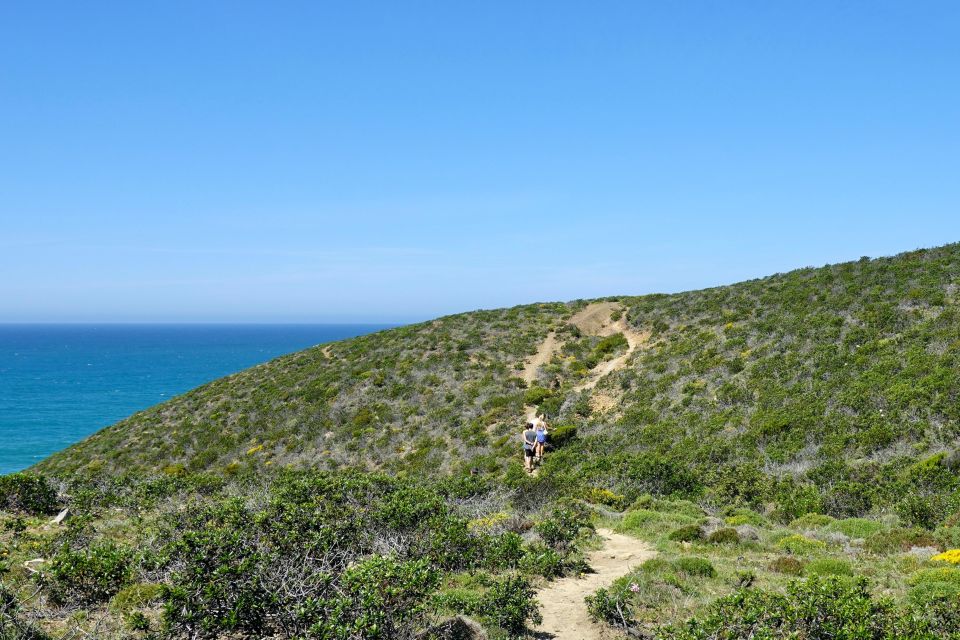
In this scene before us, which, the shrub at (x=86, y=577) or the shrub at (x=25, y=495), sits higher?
the shrub at (x=86, y=577)

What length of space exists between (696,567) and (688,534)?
2.90 metres

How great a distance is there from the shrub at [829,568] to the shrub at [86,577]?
38.9ft

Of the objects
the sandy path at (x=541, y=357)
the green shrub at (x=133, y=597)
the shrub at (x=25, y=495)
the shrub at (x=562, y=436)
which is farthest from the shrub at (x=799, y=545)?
the sandy path at (x=541, y=357)

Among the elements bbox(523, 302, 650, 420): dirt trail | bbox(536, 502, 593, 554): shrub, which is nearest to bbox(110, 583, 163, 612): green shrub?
bbox(536, 502, 593, 554): shrub

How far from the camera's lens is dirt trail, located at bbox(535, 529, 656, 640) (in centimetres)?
898

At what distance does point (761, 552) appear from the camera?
12297 millimetres

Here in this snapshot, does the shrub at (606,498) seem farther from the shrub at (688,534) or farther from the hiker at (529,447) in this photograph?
the hiker at (529,447)

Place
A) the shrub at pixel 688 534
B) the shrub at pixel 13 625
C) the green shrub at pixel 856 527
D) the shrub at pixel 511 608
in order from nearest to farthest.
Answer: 1. the shrub at pixel 13 625
2. the shrub at pixel 511 608
3. the green shrub at pixel 856 527
4. the shrub at pixel 688 534

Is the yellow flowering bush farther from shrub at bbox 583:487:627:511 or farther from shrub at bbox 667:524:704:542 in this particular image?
shrub at bbox 583:487:627:511

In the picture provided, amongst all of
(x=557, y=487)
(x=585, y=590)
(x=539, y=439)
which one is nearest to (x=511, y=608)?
(x=585, y=590)

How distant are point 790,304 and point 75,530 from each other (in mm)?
33355

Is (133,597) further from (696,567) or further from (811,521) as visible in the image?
(811,521)

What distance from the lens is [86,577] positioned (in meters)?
8.29

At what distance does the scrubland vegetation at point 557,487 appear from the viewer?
7.43 meters
